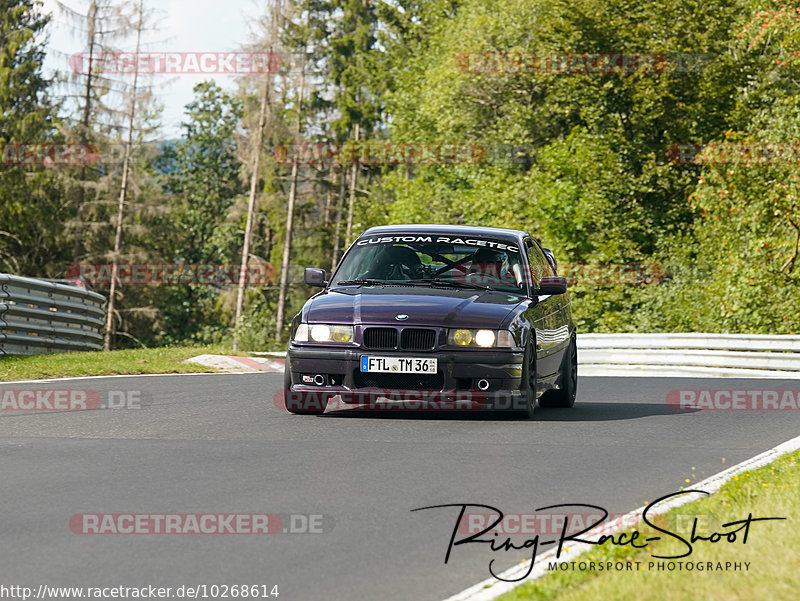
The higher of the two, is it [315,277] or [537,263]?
[537,263]

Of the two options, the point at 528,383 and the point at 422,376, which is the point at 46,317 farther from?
the point at 528,383

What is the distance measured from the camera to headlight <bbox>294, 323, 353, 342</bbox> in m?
10.7

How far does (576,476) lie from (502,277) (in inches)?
172

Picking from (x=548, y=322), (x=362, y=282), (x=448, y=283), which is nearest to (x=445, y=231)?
(x=448, y=283)

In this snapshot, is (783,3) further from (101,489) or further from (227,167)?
(227,167)

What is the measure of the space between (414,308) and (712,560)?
5697mm

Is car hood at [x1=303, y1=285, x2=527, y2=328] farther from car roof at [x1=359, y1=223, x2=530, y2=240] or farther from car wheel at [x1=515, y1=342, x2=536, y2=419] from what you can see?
car roof at [x1=359, y1=223, x2=530, y2=240]

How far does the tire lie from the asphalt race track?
20cm

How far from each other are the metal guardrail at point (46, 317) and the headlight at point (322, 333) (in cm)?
892

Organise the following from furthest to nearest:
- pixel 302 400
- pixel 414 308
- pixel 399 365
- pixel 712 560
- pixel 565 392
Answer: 1. pixel 565 392
2. pixel 302 400
3. pixel 414 308
4. pixel 399 365
5. pixel 712 560

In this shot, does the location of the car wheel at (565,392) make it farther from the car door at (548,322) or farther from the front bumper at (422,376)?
the front bumper at (422,376)

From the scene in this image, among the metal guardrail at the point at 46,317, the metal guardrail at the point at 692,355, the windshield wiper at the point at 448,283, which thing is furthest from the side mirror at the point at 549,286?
the metal guardrail at the point at 692,355

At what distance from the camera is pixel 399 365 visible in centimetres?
1052

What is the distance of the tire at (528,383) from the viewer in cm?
1077
